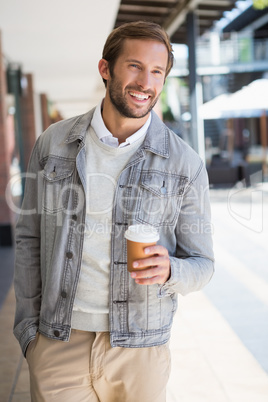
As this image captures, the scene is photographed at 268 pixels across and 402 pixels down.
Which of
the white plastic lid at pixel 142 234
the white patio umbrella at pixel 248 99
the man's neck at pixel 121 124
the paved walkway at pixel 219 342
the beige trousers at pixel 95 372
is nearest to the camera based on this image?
the white plastic lid at pixel 142 234

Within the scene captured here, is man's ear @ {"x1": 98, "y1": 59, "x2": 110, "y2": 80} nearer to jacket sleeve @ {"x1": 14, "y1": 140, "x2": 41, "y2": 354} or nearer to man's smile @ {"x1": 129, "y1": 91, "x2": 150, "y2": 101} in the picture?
man's smile @ {"x1": 129, "y1": 91, "x2": 150, "y2": 101}

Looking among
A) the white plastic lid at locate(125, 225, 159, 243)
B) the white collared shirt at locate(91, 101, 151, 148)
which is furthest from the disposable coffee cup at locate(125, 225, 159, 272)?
the white collared shirt at locate(91, 101, 151, 148)

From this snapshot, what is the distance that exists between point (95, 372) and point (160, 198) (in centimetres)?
58

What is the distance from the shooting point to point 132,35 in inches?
62.6

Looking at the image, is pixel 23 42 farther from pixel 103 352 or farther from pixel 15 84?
pixel 103 352

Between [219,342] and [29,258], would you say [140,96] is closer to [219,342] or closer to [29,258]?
[29,258]

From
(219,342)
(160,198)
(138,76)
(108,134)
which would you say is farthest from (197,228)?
(219,342)

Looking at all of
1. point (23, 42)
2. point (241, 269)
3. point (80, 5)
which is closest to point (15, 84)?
point (23, 42)

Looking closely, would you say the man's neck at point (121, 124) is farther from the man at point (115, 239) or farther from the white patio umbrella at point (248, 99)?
the white patio umbrella at point (248, 99)

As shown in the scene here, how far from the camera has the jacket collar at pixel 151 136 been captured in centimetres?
161

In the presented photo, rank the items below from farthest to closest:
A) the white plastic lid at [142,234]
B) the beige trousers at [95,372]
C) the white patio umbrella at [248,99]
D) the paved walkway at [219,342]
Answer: the white patio umbrella at [248,99]
the paved walkway at [219,342]
the beige trousers at [95,372]
the white plastic lid at [142,234]

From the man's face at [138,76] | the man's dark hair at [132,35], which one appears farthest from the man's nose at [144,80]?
the man's dark hair at [132,35]

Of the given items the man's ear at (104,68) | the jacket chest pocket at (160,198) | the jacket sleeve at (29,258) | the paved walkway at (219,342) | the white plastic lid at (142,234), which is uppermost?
the man's ear at (104,68)

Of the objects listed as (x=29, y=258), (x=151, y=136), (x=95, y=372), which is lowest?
(x=95, y=372)
